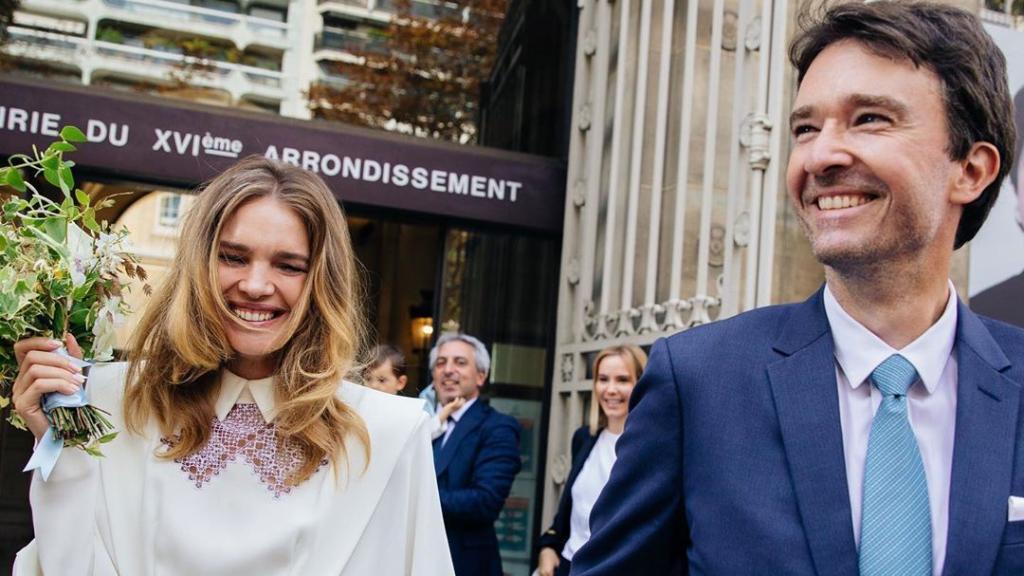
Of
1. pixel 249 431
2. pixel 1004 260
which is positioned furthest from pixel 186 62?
pixel 249 431

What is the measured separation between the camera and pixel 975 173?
6.19 ft

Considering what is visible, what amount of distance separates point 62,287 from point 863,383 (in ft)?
5.26

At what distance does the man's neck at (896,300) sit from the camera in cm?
184

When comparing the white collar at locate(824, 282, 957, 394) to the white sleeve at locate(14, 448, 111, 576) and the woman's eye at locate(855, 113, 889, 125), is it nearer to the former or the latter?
the woman's eye at locate(855, 113, 889, 125)

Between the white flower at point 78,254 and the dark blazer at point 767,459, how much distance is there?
122 cm

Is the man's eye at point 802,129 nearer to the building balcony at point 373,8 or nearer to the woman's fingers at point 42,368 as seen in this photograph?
the woman's fingers at point 42,368

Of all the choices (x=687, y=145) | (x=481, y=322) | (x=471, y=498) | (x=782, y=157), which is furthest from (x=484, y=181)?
(x=471, y=498)

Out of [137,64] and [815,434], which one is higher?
[137,64]

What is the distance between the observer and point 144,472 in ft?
8.13

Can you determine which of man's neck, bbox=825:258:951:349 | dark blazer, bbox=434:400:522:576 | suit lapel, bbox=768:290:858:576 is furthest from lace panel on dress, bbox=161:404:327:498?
dark blazer, bbox=434:400:522:576

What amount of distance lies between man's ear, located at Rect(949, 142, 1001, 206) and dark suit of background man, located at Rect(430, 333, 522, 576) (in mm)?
3892

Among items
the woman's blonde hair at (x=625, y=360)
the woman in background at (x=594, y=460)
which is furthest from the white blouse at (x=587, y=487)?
the woman's blonde hair at (x=625, y=360)

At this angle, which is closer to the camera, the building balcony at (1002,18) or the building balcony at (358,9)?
the building balcony at (1002,18)

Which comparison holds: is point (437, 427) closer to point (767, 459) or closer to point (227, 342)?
point (227, 342)
